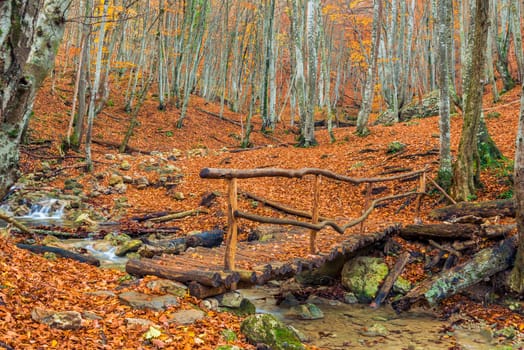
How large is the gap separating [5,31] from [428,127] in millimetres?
17342

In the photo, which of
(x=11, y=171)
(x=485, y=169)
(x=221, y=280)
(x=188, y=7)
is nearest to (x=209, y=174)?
(x=221, y=280)

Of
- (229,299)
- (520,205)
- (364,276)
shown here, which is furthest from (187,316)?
(520,205)

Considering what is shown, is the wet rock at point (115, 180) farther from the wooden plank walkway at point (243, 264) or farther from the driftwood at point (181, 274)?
the driftwood at point (181, 274)

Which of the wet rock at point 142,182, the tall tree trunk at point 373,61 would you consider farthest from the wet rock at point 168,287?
the tall tree trunk at point 373,61

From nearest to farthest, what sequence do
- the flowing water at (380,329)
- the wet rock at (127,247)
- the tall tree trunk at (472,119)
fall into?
1. the flowing water at (380,329)
2. the wet rock at (127,247)
3. the tall tree trunk at (472,119)

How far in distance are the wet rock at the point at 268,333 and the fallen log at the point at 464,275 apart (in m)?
3.25

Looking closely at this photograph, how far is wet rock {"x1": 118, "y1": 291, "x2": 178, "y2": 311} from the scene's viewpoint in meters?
4.38

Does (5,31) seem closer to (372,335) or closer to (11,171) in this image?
(11,171)

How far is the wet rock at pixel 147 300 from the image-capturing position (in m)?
4.38

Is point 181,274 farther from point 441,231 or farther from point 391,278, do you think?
point 441,231

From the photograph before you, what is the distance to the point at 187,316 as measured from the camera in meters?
4.33

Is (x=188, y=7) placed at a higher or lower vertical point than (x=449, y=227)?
higher

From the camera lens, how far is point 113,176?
14625 mm

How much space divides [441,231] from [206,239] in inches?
209
